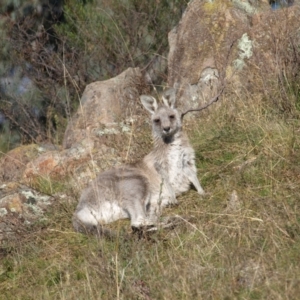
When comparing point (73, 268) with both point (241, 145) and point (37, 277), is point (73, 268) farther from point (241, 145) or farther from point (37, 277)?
point (241, 145)

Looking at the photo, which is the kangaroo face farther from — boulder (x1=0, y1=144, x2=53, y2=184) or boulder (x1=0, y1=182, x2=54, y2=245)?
boulder (x1=0, y1=144, x2=53, y2=184)

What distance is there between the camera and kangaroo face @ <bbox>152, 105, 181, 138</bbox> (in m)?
8.88

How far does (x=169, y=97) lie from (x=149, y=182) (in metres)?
1.13

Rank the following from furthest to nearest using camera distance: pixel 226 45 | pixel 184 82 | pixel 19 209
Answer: pixel 184 82
pixel 226 45
pixel 19 209

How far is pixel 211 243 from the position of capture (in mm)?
6770

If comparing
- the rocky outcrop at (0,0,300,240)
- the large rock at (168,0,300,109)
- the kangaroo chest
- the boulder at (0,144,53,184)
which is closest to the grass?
the kangaroo chest

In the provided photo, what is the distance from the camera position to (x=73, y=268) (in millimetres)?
7168

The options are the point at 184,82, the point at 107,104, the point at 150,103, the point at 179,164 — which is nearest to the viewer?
the point at 179,164

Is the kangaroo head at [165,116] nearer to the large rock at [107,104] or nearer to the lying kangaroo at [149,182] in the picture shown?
the lying kangaroo at [149,182]

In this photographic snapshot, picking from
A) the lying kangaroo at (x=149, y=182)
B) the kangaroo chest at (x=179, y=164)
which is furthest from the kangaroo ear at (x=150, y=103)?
the kangaroo chest at (x=179, y=164)

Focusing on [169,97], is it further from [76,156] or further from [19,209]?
[19,209]

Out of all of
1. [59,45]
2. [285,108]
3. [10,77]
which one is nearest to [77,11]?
[59,45]

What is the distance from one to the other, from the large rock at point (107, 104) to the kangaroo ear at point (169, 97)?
6.06 feet

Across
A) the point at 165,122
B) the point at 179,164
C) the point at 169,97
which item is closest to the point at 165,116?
the point at 165,122
